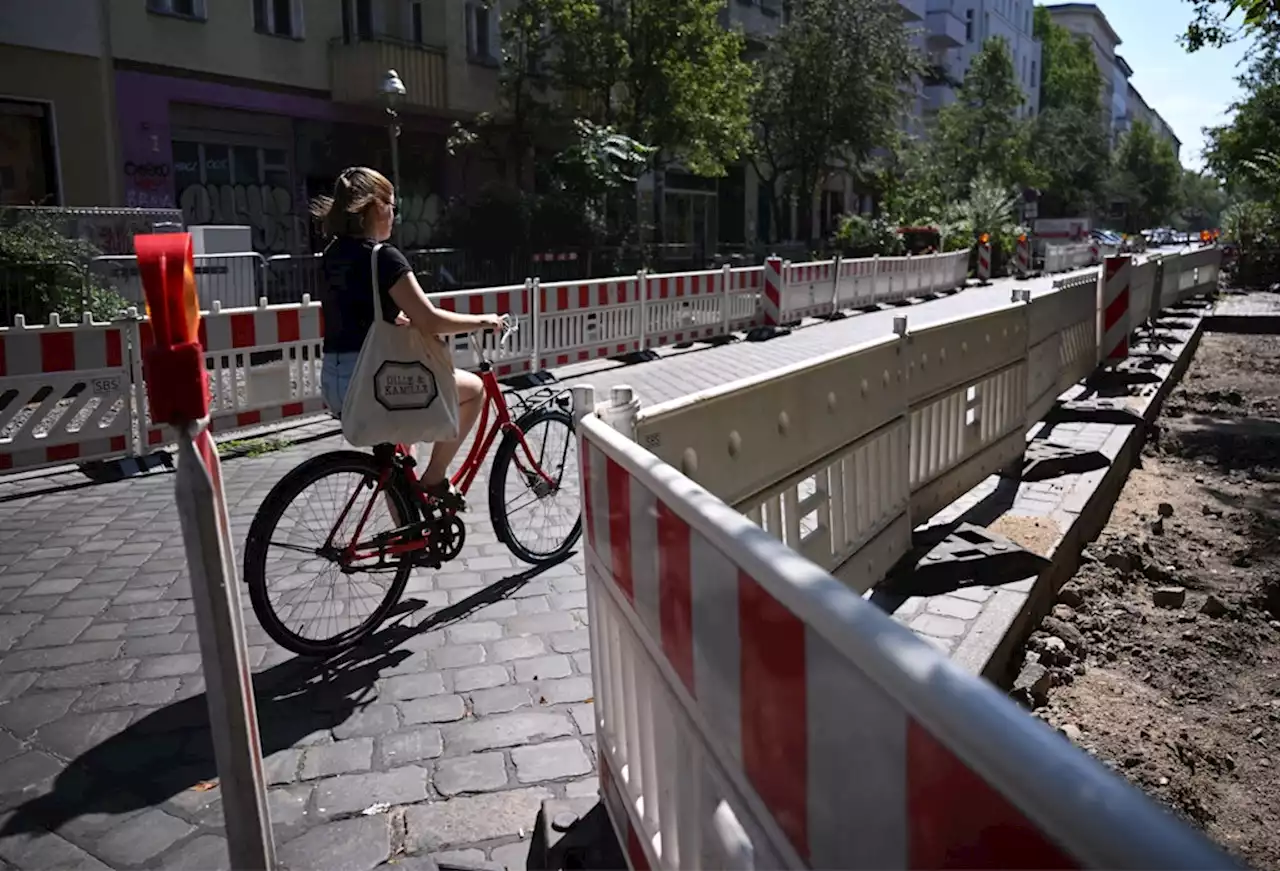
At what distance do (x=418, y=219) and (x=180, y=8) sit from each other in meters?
6.59

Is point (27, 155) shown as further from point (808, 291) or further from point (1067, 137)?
point (1067, 137)

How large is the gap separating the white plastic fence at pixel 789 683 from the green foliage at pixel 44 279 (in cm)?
1037

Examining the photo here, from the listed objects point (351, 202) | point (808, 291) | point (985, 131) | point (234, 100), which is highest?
point (985, 131)

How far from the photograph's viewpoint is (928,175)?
1767 inches

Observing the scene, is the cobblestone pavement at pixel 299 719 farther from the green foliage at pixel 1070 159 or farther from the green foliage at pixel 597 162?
the green foliage at pixel 1070 159

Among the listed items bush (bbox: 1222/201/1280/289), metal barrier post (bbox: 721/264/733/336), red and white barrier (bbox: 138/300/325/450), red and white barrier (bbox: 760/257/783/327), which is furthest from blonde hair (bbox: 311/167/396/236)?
bush (bbox: 1222/201/1280/289)

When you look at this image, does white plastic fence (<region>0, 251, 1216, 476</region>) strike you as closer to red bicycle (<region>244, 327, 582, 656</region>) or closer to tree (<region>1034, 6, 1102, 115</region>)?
red bicycle (<region>244, 327, 582, 656</region>)

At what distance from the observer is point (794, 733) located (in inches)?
63.1

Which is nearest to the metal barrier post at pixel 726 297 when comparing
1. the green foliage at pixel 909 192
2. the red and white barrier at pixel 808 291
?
the red and white barrier at pixel 808 291

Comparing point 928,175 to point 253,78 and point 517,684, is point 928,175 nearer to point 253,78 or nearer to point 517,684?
point 253,78

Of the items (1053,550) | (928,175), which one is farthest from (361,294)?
(928,175)

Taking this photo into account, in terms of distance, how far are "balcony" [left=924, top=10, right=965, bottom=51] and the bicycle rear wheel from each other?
6791cm

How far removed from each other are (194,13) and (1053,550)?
20454mm

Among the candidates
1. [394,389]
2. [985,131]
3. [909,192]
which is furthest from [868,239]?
[394,389]
